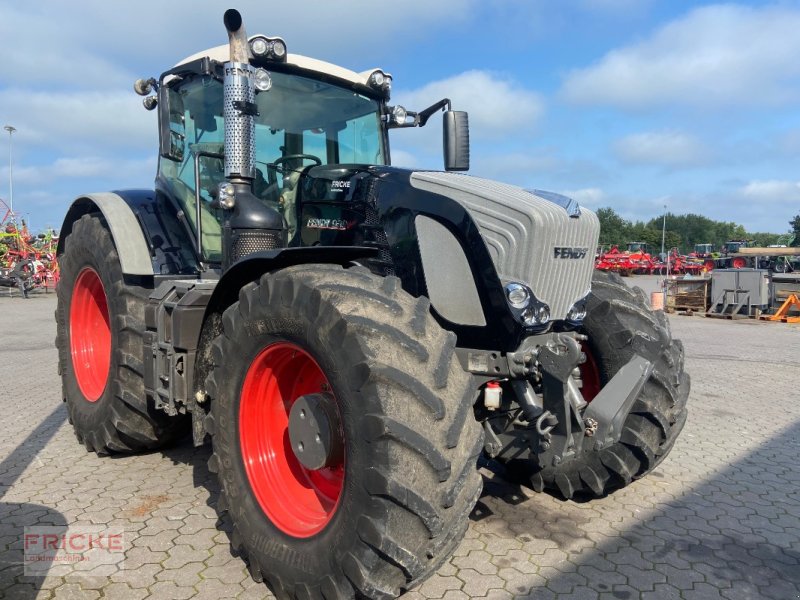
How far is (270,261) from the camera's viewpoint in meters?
3.03

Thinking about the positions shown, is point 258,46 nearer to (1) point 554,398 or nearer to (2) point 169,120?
(2) point 169,120

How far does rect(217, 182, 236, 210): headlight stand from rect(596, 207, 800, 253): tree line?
77897 mm

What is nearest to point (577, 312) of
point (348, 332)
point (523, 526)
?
point (523, 526)

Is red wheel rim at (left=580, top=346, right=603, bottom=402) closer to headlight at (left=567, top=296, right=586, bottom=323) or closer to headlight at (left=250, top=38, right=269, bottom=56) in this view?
headlight at (left=567, top=296, right=586, bottom=323)

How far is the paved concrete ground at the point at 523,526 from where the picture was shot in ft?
9.80

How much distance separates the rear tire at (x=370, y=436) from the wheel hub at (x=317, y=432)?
63 millimetres

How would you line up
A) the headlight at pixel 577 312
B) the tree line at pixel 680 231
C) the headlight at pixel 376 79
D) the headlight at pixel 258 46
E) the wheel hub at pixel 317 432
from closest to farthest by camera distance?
the wheel hub at pixel 317 432
the headlight at pixel 577 312
the headlight at pixel 258 46
the headlight at pixel 376 79
the tree line at pixel 680 231

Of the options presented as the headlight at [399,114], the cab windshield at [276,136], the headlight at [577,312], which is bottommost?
the headlight at [577,312]

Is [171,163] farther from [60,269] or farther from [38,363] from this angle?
[38,363]

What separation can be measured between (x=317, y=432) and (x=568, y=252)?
5.10 ft

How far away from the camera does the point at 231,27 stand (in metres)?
3.54

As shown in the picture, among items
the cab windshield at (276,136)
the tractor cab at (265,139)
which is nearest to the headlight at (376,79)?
the tractor cab at (265,139)

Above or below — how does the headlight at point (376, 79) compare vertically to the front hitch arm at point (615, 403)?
above

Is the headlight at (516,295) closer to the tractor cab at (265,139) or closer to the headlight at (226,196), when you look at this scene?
the tractor cab at (265,139)
